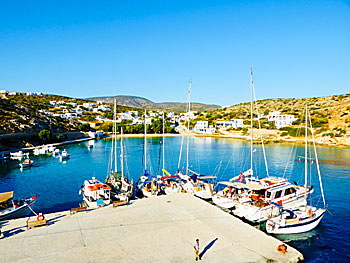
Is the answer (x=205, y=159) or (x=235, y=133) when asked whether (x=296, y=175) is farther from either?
(x=235, y=133)

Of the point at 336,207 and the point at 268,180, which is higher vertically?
the point at 268,180

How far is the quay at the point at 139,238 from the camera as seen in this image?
1206cm

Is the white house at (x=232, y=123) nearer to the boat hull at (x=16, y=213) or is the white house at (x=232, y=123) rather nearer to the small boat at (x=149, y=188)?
the small boat at (x=149, y=188)

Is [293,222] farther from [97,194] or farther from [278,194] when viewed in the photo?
[97,194]

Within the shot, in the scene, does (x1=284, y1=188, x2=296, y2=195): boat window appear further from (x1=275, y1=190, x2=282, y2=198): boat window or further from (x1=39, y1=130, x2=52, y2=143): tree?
(x1=39, y1=130, x2=52, y2=143): tree

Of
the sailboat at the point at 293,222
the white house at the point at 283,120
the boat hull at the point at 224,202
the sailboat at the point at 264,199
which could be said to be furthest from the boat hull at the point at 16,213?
the white house at the point at 283,120

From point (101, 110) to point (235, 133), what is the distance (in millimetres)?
85625

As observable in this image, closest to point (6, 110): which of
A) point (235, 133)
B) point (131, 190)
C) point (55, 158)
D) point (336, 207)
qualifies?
point (55, 158)

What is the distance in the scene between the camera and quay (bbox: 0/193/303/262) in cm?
1206

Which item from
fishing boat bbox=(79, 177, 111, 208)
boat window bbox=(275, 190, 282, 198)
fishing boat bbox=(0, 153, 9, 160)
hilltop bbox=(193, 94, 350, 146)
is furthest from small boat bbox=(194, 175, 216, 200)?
fishing boat bbox=(0, 153, 9, 160)

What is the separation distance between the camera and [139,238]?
13.9 meters

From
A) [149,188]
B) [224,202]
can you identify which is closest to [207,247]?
[224,202]

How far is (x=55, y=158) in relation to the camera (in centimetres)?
5234

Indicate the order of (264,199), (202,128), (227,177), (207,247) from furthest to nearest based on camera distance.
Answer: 1. (202,128)
2. (227,177)
3. (264,199)
4. (207,247)
